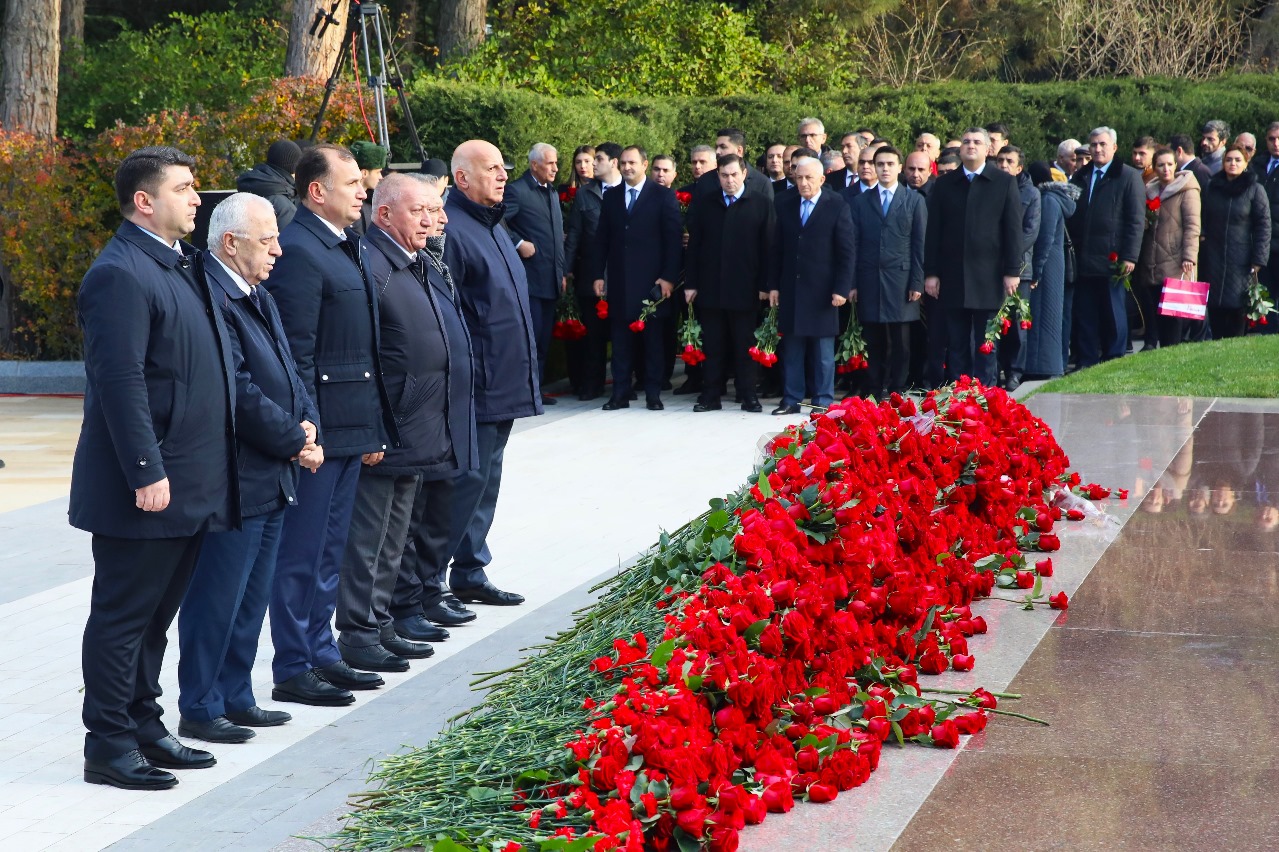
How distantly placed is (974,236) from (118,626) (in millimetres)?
9192

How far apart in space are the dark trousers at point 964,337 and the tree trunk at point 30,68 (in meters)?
10.9

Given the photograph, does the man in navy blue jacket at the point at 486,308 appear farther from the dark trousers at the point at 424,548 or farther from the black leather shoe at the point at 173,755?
the black leather shoe at the point at 173,755

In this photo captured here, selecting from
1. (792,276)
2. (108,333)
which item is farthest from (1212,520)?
(792,276)

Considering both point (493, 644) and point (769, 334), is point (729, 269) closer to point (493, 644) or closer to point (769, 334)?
point (769, 334)

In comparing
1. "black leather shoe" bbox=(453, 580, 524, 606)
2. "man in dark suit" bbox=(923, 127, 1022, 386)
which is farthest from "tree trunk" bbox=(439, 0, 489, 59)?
"black leather shoe" bbox=(453, 580, 524, 606)

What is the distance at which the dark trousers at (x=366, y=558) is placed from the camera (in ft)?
20.3

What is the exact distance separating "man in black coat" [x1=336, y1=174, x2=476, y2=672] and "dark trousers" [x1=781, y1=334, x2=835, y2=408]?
22.6 ft

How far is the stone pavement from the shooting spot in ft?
13.8

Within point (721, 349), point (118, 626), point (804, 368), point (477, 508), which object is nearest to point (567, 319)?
point (721, 349)

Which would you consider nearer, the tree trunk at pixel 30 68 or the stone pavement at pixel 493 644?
the stone pavement at pixel 493 644

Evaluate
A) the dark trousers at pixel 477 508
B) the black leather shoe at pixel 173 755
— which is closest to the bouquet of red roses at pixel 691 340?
the dark trousers at pixel 477 508

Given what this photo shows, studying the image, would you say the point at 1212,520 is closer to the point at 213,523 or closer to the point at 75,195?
the point at 213,523

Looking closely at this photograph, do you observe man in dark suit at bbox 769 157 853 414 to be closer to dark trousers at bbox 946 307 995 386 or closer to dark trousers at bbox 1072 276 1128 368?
dark trousers at bbox 946 307 995 386

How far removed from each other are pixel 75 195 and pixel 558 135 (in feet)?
15.3
